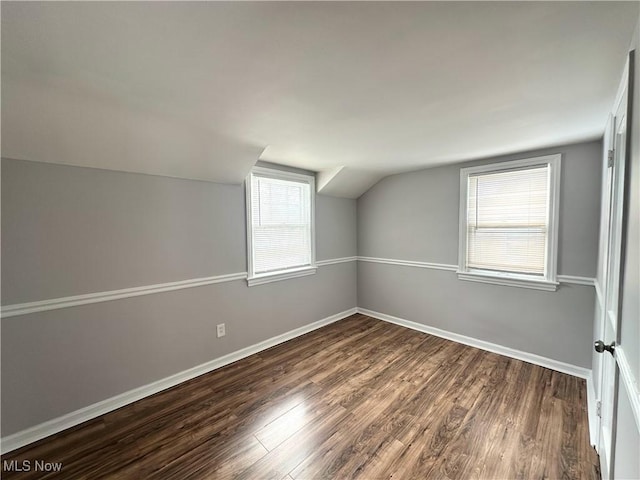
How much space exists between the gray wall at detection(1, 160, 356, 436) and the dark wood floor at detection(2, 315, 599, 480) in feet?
1.03

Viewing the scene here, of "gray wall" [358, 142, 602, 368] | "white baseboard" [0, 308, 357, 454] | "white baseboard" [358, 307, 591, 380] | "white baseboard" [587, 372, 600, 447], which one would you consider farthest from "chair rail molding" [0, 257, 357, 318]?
"white baseboard" [587, 372, 600, 447]

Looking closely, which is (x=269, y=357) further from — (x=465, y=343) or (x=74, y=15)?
(x=74, y=15)

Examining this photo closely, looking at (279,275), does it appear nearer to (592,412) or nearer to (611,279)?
(611,279)

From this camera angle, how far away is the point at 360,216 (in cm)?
417

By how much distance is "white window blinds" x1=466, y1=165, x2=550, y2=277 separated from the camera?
263 cm

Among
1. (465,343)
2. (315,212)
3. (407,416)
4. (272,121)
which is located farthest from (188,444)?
(465,343)

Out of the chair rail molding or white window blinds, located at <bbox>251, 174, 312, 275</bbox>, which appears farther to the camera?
white window blinds, located at <bbox>251, 174, 312, 275</bbox>

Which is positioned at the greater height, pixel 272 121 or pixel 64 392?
pixel 272 121

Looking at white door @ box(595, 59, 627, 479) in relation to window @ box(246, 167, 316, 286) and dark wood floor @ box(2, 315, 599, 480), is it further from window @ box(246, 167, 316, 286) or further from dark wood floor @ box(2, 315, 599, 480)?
window @ box(246, 167, 316, 286)

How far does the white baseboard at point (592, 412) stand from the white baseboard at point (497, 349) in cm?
12

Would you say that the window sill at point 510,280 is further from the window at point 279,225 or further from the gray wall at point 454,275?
the window at point 279,225

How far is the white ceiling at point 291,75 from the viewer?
3.00ft

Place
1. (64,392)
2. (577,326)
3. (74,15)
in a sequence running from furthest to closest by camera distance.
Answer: (577,326), (64,392), (74,15)

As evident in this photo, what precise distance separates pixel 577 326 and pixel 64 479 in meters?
4.08
